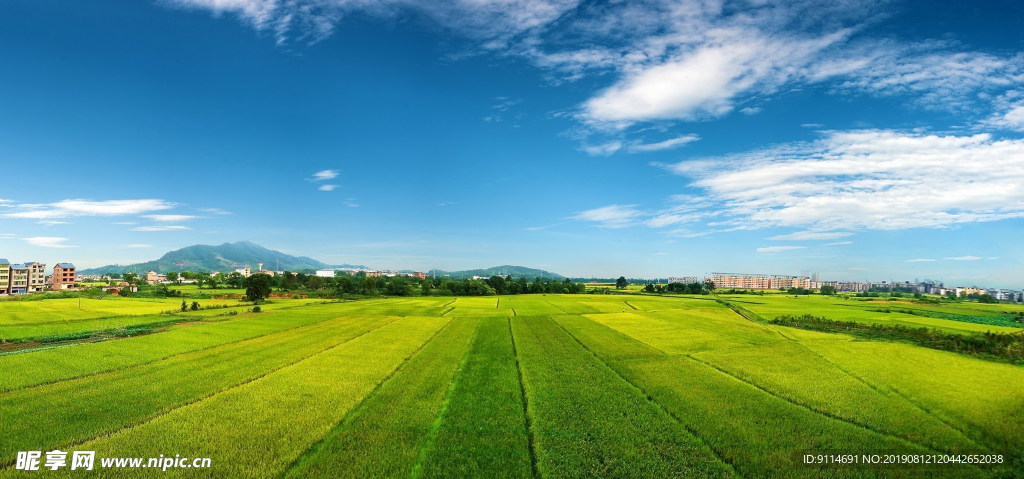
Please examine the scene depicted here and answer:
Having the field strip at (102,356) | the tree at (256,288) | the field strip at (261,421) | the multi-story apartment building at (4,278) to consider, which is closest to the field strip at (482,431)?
the field strip at (261,421)

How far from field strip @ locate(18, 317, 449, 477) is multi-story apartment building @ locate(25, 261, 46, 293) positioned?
139 meters

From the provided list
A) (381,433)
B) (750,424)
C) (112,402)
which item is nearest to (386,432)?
(381,433)

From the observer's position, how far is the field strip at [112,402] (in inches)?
517

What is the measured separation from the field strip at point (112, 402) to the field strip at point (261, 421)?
81cm

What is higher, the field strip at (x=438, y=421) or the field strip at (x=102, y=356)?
the field strip at (x=102, y=356)

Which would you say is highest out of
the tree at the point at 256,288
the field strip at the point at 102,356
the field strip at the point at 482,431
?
the tree at the point at 256,288

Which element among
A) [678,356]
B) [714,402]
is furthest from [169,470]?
[678,356]

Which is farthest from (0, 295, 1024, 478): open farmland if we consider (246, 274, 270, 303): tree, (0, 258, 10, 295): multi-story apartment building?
(0, 258, 10, 295): multi-story apartment building

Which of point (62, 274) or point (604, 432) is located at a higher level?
point (62, 274)

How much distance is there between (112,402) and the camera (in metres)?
16.4

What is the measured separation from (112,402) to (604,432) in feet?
56.4

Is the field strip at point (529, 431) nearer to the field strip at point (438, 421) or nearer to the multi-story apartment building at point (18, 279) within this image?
the field strip at point (438, 421)

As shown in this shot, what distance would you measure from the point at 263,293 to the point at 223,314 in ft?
95.1

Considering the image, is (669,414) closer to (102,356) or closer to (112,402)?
(112,402)
